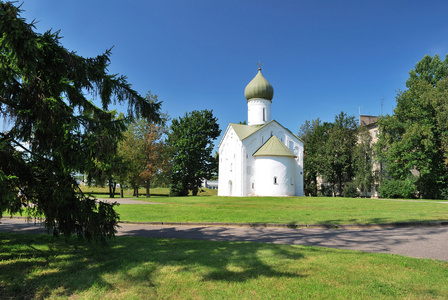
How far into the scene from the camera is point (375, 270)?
4941mm

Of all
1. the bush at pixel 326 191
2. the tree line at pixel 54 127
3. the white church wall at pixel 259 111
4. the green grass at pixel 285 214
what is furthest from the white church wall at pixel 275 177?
the tree line at pixel 54 127

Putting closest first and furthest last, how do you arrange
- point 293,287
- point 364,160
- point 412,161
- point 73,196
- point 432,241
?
point 293,287 → point 73,196 → point 432,241 → point 412,161 → point 364,160

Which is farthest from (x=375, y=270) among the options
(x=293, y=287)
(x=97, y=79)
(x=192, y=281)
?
(x=97, y=79)

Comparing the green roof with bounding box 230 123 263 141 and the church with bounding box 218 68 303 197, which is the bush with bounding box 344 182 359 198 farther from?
the green roof with bounding box 230 123 263 141

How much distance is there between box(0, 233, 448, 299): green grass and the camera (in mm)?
4195

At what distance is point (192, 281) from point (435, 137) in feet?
131

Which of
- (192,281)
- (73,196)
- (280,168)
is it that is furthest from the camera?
(280,168)

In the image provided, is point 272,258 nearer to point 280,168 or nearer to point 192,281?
point 192,281

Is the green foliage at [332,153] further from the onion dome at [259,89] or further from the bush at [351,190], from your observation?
the onion dome at [259,89]

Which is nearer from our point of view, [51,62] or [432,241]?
[51,62]

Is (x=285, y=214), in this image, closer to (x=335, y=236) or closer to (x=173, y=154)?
(x=335, y=236)

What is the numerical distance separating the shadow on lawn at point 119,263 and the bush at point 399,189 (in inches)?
1436

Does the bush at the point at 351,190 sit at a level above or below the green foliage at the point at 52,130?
below

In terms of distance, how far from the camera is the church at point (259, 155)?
3678cm
